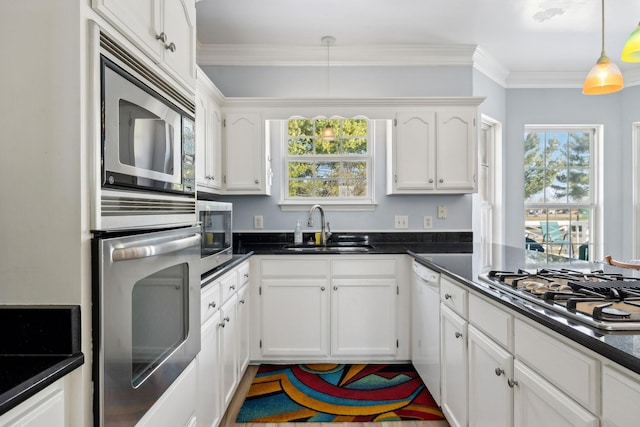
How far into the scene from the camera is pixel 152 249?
1.03 meters

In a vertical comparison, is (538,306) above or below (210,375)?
above

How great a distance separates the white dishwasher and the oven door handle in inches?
55.3

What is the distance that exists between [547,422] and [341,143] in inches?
107

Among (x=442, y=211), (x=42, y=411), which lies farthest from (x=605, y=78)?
(x=42, y=411)

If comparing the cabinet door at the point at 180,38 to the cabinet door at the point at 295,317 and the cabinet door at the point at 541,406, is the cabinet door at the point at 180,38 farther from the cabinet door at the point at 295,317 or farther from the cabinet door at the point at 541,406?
the cabinet door at the point at 295,317

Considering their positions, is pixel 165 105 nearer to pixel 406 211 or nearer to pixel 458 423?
pixel 458 423

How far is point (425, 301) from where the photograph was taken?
93.5 inches

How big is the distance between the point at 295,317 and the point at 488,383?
1.54 meters

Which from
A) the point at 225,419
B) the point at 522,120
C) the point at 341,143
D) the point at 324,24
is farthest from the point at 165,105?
the point at 522,120

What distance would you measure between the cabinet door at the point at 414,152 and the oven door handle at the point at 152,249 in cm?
208

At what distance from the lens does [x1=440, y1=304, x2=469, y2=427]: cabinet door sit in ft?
5.66

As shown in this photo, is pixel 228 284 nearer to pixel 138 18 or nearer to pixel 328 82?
pixel 138 18

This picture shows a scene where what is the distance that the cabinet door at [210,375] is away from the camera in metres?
1.63

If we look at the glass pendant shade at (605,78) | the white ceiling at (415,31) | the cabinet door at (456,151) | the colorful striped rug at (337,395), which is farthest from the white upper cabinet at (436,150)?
the colorful striped rug at (337,395)
